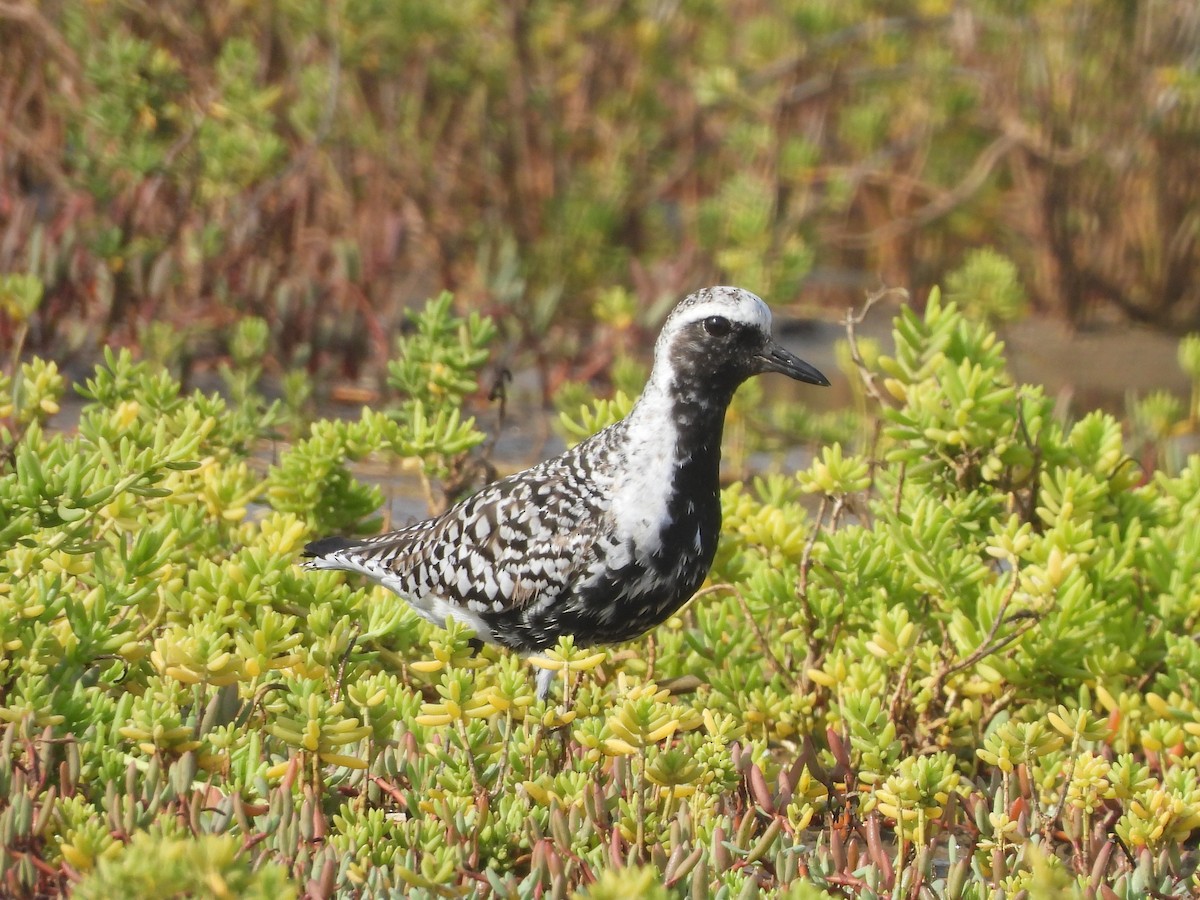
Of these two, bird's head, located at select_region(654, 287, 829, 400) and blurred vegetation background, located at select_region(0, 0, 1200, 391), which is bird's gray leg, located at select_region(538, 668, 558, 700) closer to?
bird's head, located at select_region(654, 287, 829, 400)

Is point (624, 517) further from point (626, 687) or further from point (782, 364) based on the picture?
point (782, 364)

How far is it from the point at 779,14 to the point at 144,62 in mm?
4298

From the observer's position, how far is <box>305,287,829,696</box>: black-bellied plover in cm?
374

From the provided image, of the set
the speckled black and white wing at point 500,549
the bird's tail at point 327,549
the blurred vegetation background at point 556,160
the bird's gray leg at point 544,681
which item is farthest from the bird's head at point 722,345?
the blurred vegetation background at point 556,160

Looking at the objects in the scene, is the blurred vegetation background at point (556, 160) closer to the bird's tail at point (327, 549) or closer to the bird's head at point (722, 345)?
the bird's tail at point (327, 549)

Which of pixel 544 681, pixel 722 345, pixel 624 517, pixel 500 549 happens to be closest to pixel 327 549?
pixel 500 549

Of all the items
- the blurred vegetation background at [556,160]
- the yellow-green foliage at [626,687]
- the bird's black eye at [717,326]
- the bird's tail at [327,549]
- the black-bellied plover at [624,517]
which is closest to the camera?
the yellow-green foliage at [626,687]

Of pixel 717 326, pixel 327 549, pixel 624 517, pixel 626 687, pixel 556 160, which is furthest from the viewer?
pixel 556 160

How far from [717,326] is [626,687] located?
89cm

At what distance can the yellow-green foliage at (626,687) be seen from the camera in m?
2.88

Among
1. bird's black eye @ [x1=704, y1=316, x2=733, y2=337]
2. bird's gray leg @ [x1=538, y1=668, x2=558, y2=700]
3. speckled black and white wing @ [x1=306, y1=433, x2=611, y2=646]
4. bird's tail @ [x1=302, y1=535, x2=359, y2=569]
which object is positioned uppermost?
bird's black eye @ [x1=704, y1=316, x2=733, y2=337]

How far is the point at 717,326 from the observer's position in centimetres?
388

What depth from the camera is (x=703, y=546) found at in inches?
149

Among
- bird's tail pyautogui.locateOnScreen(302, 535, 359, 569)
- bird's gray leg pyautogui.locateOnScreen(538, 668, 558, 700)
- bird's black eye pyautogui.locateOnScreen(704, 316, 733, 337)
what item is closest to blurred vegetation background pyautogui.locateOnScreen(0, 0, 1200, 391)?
bird's tail pyautogui.locateOnScreen(302, 535, 359, 569)
